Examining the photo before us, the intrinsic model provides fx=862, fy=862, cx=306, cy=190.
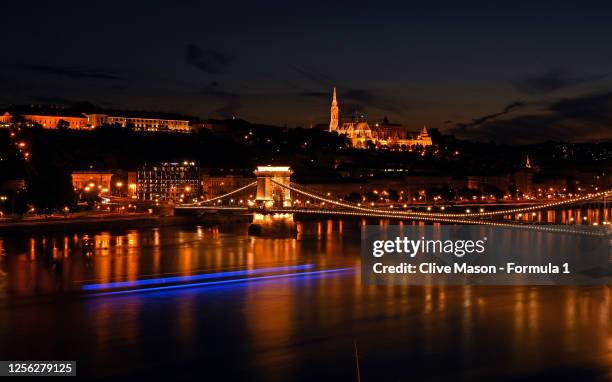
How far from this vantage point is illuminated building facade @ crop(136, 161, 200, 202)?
85.8 feet

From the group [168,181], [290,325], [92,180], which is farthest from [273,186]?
[290,325]

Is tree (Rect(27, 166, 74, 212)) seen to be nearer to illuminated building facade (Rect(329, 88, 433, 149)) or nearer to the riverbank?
the riverbank

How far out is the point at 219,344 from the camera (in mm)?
7293

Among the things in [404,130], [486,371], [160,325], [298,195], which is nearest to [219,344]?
[160,325]

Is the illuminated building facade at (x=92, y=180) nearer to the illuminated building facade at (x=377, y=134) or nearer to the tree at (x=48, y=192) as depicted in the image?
the tree at (x=48, y=192)

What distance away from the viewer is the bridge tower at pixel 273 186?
62.4ft

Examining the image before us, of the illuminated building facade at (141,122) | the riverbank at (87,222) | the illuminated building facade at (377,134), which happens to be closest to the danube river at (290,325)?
the riverbank at (87,222)

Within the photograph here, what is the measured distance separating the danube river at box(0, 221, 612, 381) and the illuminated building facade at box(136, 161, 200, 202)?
13.8m

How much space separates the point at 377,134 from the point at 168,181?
71.5 feet

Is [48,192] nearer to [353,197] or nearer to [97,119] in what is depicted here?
[353,197]

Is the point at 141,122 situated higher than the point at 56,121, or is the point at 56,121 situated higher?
the point at 141,122

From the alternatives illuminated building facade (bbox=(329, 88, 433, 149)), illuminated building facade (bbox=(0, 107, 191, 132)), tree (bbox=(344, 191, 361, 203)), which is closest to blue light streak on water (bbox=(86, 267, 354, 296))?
tree (bbox=(344, 191, 361, 203))

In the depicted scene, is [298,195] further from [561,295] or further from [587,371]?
[587,371]

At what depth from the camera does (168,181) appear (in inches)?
1052
